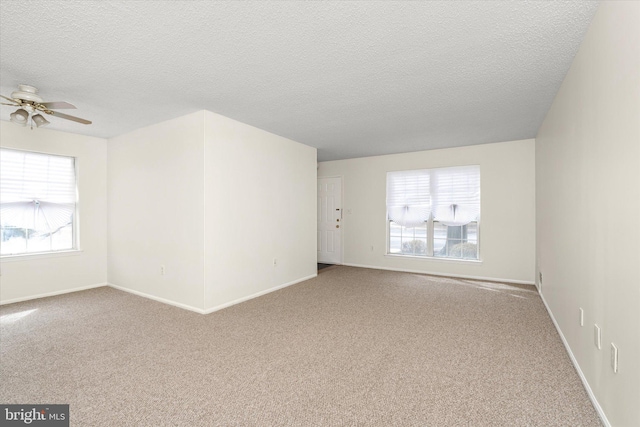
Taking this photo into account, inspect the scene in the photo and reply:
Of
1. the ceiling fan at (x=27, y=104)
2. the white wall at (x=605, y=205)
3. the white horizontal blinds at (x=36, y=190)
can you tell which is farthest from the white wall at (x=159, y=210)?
the white wall at (x=605, y=205)

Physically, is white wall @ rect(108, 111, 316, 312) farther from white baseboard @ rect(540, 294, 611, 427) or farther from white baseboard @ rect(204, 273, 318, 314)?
white baseboard @ rect(540, 294, 611, 427)

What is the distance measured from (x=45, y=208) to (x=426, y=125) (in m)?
5.54

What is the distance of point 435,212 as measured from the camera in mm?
5871

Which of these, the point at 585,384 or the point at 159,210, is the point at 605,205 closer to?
the point at 585,384

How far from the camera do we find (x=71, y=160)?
4.75m

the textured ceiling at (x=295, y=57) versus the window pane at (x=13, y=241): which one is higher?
the textured ceiling at (x=295, y=57)

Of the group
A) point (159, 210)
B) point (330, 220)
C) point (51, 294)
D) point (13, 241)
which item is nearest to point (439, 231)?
point (330, 220)

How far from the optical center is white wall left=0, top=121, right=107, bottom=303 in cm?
414

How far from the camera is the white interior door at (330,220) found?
6.98m

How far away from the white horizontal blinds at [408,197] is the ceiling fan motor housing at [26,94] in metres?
5.35

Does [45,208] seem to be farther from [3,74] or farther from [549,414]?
[549,414]

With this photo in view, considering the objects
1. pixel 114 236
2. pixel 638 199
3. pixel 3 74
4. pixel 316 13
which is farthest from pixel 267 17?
pixel 114 236

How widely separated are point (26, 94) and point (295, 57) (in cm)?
249

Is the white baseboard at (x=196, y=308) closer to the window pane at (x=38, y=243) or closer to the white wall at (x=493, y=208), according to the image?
the window pane at (x=38, y=243)
